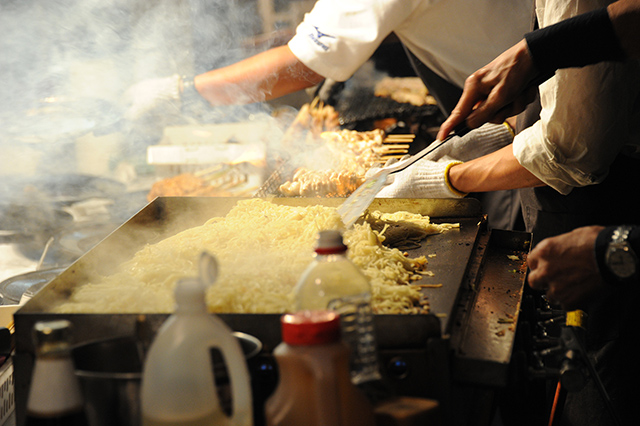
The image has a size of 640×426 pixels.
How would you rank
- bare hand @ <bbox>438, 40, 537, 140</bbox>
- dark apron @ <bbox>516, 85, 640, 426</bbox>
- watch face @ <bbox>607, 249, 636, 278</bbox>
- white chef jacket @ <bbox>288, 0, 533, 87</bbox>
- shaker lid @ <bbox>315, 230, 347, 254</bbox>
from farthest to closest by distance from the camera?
1. white chef jacket @ <bbox>288, 0, 533, 87</bbox>
2. dark apron @ <bbox>516, 85, 640, 426</bbox>
3. bare hand @ <bbox>438, 40, 537, 140</bbox>
4. watch face @ <bbox>607, 249, 636, 278</bbox>
5. shaker lid @ <bbox>315, 230, 347, 254</bbox>

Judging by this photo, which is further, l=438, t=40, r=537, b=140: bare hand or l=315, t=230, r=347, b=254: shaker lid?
l=438, t=40, r=537, b=140: bare hand

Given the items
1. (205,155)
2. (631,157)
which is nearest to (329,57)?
(205,155)

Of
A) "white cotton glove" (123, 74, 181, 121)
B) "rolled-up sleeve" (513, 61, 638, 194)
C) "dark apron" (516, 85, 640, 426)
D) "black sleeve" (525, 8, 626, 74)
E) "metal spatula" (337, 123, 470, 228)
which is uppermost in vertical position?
"white cotton glove" (123, 74, 181, 121)

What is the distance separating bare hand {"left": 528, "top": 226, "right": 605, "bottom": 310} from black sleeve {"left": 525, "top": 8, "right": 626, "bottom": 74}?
2.00 feet

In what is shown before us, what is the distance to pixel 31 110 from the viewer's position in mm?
3582

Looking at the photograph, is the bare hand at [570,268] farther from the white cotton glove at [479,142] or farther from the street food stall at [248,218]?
→ the white cotton glove at [479,142]

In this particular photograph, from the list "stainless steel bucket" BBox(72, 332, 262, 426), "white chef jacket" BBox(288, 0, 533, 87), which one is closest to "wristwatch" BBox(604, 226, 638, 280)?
"stainless steel bucket" BBox(72, 332, 262, 426)

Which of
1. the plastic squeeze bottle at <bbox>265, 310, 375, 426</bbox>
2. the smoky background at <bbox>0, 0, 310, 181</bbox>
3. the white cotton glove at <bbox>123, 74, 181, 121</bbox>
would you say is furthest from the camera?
the white cotton glove at <bbox>123, 74, 181, 121</bbox>

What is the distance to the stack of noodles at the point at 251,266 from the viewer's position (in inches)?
60.1

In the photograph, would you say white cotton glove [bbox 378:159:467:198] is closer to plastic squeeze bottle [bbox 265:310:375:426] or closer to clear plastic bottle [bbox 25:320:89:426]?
plastic squeeze bottle [bbox 265:310:375:426]

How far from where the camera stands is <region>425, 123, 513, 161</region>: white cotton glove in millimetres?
3449

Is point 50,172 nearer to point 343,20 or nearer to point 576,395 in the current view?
point 343,20

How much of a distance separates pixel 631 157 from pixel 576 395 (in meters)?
1.25

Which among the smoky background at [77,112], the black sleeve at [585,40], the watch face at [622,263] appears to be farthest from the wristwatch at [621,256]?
the smoky background at [77,112]
